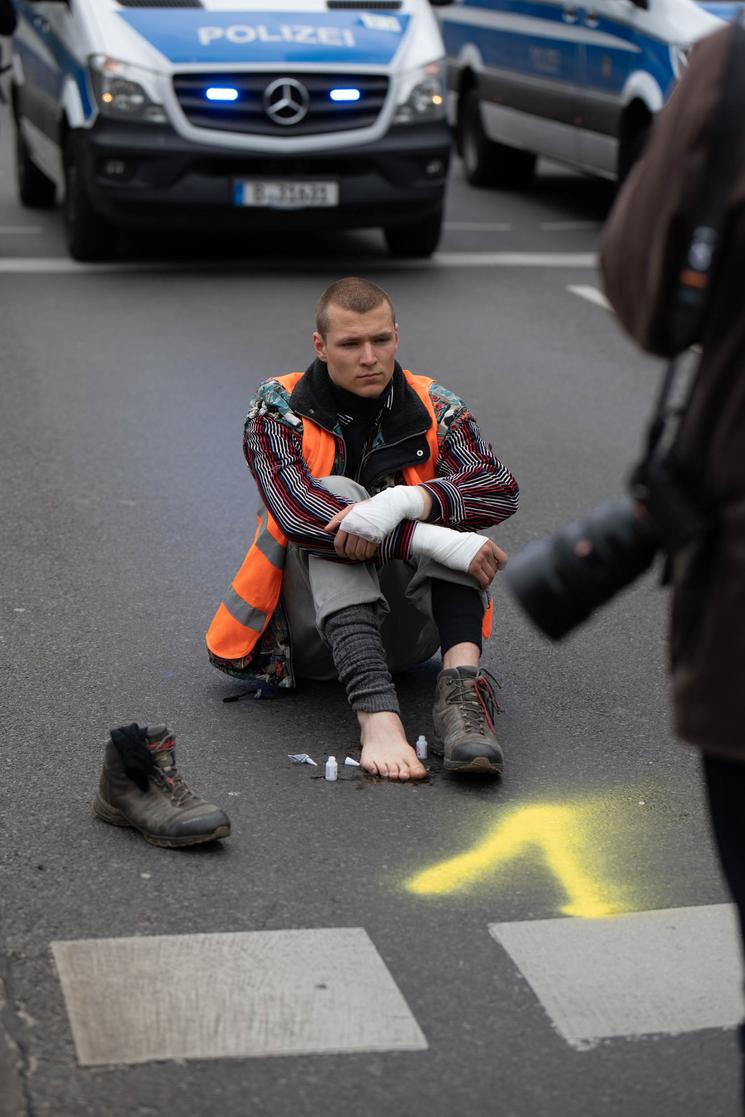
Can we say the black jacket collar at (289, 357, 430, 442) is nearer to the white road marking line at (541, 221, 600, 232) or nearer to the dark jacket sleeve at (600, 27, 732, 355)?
the dark jacket sleeve at (600, 27, 732, 355)

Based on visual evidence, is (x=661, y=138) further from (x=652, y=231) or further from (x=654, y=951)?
(x=654, y=951)

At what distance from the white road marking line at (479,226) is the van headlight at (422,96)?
8.21 feet

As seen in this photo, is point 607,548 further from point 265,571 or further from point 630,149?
point 630,149

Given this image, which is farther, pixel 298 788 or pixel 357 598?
pixel 357 598

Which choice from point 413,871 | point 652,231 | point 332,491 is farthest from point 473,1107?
point 332,491

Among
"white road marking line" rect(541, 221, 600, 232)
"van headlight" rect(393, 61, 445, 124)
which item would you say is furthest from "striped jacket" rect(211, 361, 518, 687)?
"white road marking line" rect(541, 221, 600, 232)

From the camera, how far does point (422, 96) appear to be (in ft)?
36.2

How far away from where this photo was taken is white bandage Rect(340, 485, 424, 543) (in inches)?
177

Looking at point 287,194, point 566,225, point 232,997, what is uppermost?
point 232,997

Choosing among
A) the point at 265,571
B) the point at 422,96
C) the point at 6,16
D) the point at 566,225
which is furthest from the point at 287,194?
the point at 265,571

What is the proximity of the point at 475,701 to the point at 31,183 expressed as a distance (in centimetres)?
1001

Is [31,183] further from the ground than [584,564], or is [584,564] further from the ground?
[584,564]

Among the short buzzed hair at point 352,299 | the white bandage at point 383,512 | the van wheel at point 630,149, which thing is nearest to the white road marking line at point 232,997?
the white bandage at point 383,512

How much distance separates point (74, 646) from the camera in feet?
17.4
